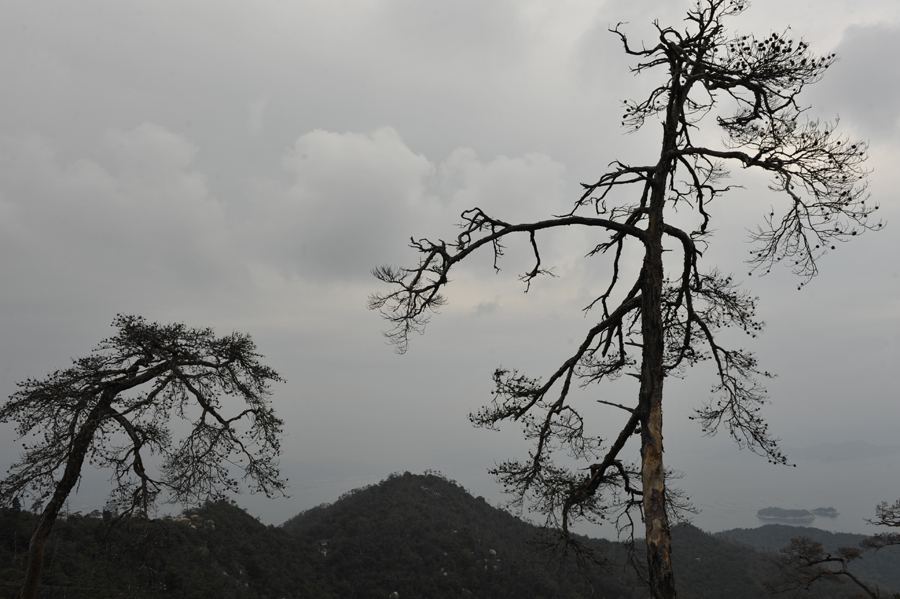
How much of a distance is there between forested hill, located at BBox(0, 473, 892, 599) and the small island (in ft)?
200

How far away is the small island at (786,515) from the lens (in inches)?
3196

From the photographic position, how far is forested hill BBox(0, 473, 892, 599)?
49.1ft

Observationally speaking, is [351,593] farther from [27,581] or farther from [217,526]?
[27,581]

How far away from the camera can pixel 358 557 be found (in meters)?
24.5

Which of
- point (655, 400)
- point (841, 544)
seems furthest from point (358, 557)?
point (841, 544)

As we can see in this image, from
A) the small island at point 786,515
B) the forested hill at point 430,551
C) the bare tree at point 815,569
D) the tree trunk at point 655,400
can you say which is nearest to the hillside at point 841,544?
the bare tree at point 815,569

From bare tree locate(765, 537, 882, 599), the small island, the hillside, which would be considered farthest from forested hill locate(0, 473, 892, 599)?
the small island

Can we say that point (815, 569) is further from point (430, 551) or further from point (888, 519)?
point (430, 551)

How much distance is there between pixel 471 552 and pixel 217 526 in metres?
13.2

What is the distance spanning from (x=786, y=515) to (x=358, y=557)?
92.5 m

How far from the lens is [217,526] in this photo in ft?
73.0

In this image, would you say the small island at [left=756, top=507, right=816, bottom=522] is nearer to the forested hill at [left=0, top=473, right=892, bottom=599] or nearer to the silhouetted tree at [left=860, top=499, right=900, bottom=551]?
the forested hill at [left=0, top=473, right=892, bottom=599]

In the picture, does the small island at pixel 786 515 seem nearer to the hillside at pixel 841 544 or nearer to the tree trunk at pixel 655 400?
the hillside at pixel 841 544

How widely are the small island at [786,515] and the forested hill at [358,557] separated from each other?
200 ft
